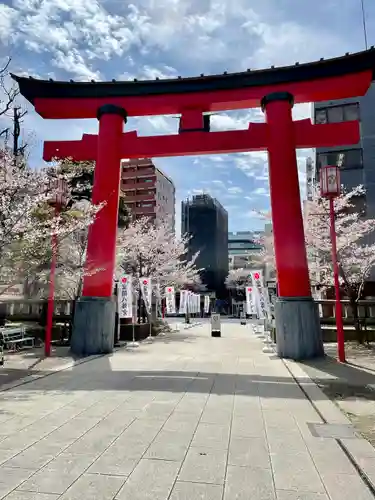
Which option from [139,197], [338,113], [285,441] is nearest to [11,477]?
[285,441]

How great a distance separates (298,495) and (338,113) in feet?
85.9

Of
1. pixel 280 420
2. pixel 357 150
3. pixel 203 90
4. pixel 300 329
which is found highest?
pixel 357 150

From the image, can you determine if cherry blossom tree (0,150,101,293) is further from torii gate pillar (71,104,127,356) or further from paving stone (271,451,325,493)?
paving stone (271,451,325,493)

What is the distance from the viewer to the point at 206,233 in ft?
197

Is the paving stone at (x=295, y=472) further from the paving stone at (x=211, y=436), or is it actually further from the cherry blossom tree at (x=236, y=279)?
the cherry blossom tree at (x=236, y=279)

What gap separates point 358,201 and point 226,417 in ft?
72.0

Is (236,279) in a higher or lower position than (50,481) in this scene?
higher

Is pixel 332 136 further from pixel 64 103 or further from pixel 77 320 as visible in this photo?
pixel 77 320

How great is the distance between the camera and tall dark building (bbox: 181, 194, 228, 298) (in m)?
59.8

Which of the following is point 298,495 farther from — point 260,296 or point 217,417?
point 260,296

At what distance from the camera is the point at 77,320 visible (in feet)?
36.6

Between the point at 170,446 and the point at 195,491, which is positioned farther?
the point at 170,446

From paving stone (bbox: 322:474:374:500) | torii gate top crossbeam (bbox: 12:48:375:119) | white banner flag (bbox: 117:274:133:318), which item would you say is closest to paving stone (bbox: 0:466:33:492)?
paving stone (bbox: 322:474:374:500)

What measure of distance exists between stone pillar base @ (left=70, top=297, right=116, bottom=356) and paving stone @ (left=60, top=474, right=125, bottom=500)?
8.11m
